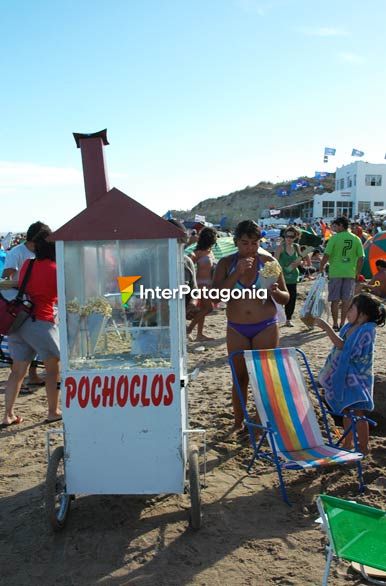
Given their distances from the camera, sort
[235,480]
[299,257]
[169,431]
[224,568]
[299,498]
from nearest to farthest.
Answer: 1. [224,568]
2. [169,431]
3. [299,498]
4. [235,480]
5. [299,257]

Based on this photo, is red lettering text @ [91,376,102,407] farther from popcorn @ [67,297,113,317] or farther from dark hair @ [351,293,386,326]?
dark hair @ [351,293,386,326]

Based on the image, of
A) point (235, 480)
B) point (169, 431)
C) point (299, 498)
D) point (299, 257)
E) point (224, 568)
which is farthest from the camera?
point (299, 257)

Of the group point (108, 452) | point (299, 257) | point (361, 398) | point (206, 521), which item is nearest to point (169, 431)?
point (108, 452)

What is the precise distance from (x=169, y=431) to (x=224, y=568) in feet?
2.47

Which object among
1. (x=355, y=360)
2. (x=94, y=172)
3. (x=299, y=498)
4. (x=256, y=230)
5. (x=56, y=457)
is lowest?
(x=299, y=498)

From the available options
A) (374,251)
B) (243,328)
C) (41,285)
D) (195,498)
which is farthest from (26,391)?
(374,251)

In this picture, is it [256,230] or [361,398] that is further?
[256,230]

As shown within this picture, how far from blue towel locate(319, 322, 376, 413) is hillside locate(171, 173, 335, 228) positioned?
287 ft

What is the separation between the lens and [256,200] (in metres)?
97.9

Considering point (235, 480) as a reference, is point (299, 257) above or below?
above

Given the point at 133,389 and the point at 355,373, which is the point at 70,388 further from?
the point at 355,373

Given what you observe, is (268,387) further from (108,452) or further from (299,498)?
(108,452)

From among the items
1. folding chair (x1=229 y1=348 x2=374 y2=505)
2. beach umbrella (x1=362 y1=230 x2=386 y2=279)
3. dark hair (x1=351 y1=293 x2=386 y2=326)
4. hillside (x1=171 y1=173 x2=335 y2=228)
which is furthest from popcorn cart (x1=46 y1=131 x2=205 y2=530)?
hillside (x1=171 y1=173 x2=335 y2=228)

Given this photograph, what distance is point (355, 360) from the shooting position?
12.5 feet
